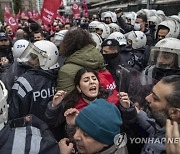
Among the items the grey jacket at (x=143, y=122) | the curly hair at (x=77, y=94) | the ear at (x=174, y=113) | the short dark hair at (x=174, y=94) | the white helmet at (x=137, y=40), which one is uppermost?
the short dark hair at (x=174, y=94)

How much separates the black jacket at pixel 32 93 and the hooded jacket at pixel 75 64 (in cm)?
14

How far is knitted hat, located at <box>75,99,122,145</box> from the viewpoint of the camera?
1.81 meters

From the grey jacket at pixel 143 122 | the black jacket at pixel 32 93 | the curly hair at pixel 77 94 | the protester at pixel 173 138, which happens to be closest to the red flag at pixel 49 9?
the black jacket at pixel 32 93

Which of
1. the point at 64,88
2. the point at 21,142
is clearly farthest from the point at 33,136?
the point at 64,88

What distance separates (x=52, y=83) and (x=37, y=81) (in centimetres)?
17

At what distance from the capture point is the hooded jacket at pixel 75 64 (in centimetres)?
287

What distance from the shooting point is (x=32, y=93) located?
2924 millimetres

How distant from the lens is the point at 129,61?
4.69 meters

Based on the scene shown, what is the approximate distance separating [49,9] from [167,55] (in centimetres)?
615

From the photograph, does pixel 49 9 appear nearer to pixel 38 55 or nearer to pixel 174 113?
pixel 38 55

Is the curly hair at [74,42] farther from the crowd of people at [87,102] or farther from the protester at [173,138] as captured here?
the protester at [173,138]

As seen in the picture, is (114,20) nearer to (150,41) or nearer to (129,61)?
(150,41)

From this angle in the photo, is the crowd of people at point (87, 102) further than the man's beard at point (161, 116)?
No

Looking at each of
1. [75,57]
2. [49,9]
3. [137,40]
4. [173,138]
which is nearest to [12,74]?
[75,57]
